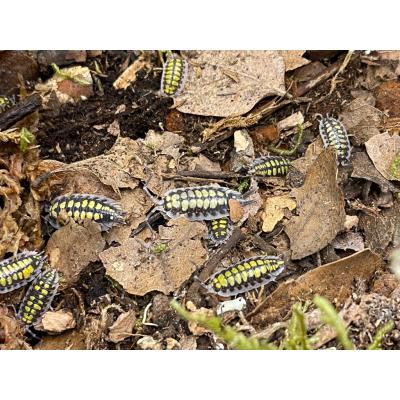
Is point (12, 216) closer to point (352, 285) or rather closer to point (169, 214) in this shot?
point (169, 214)

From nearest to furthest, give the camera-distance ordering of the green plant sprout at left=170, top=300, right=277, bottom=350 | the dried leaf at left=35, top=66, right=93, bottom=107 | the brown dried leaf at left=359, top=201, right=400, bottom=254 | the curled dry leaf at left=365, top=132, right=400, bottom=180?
the green plant sprout at left=170, top=300, right=277, bottom=350 → the brown dried leaf at left=359, top=201, right=400, bottom=254 → the curled dry leaf at left=365, top=132, right=400, bottom=180 → the dried leaf at left=35, top=66, right=93, bottom=107

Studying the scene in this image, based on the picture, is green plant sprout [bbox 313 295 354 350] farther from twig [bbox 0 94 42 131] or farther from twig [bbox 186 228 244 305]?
twig [bbox 0 94 42 131]

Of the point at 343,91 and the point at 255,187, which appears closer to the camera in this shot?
the point at 255,187

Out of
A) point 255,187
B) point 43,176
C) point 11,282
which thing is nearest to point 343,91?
point 255,187

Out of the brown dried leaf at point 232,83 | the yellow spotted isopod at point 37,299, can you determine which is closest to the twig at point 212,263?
the yellow spotted isopod at point 37,299

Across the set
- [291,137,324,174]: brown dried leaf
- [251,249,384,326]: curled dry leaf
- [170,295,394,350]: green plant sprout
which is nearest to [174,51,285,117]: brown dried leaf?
[291,137,324,174]: brown dried leaf

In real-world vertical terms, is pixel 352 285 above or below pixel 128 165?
below
